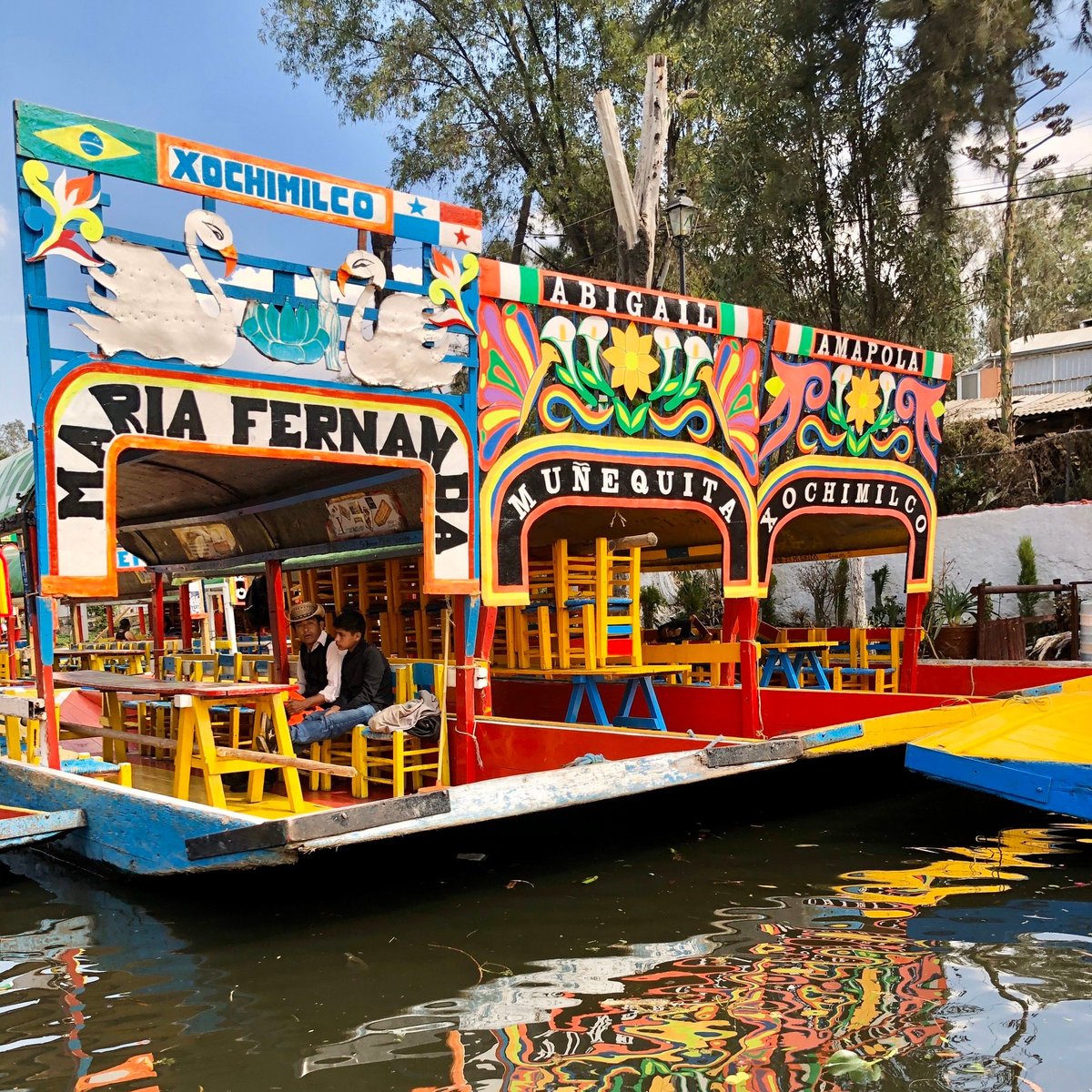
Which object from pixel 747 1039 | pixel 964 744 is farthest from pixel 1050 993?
pixel 964 744

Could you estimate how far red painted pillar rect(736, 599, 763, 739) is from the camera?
8914 mm

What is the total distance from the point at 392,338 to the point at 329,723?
268 cm

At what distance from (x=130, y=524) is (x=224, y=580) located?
5849mm

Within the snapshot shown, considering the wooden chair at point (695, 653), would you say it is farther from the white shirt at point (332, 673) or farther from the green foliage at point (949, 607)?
the green foliage at point (949, 607)

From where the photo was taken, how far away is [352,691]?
7.67m

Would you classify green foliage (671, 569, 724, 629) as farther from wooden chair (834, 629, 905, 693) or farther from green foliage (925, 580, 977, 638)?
wooden chair (834, 629, 905, 693)

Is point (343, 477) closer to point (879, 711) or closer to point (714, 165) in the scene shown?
point (879, 711)

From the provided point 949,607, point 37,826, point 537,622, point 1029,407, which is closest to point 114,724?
point 37,826

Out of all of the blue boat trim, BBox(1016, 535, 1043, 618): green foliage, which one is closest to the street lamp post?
BBox(1016, 535, 1043, 618): green foliage

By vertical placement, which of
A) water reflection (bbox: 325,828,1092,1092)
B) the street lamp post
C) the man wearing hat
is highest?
the street lamp post

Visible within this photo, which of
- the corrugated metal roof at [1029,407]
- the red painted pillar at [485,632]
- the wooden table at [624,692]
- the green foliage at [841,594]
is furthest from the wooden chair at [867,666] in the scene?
the corrugated metal roof at [1029,407]

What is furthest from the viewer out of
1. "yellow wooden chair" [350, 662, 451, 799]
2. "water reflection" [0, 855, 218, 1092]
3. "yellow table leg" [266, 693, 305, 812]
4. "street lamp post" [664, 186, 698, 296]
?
"street lamp post" [664, 186, 698, 296]

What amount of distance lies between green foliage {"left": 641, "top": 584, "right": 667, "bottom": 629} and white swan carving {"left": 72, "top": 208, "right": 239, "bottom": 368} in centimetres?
1411

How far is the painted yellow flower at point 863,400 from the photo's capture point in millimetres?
9906
